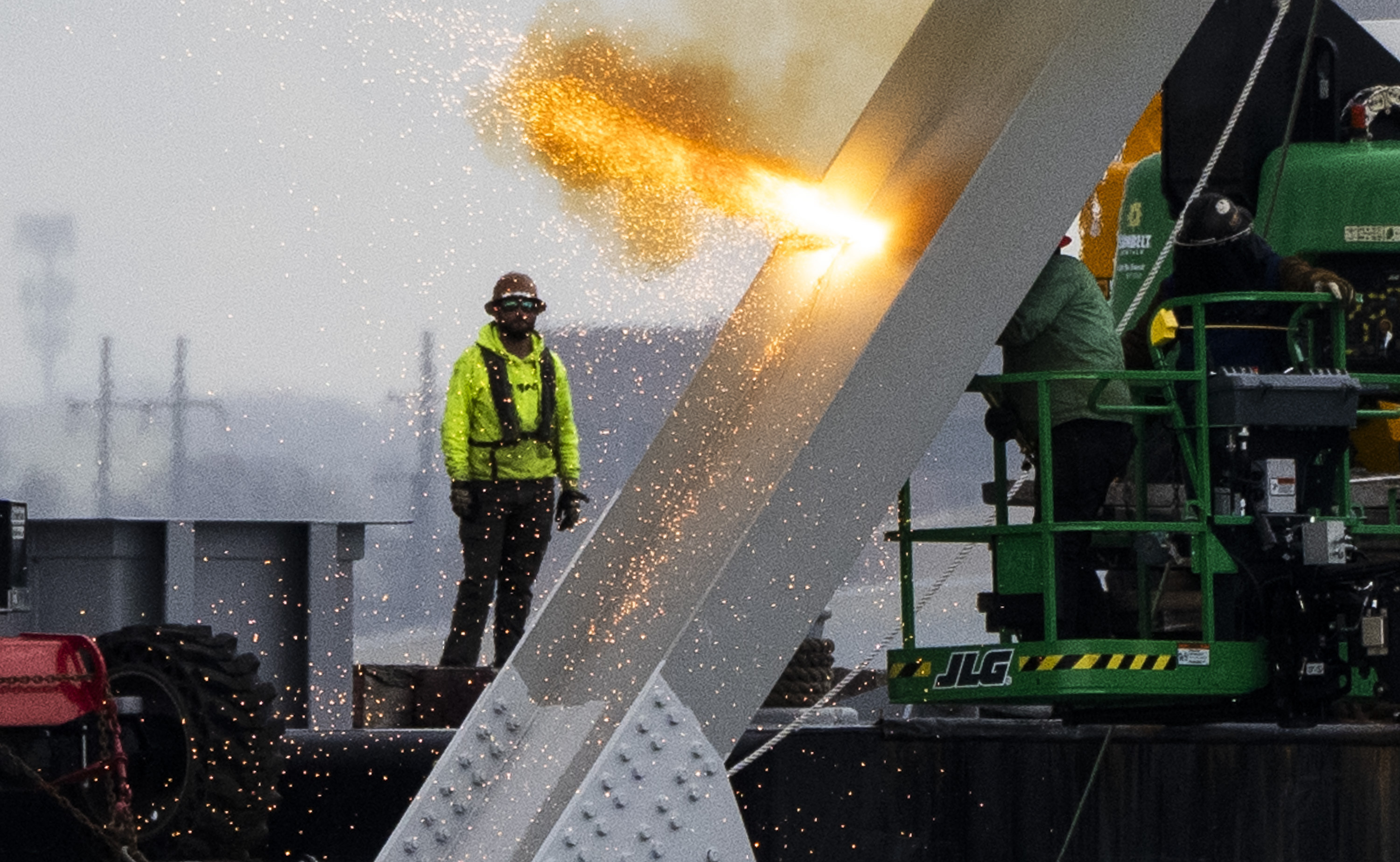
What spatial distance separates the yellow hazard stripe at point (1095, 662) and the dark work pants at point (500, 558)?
13.8ft

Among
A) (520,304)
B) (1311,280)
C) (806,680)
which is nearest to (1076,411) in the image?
(1311,280)

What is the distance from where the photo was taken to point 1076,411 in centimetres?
773

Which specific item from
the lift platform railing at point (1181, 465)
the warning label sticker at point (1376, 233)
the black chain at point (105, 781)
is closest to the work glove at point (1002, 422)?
the lift platform railing at point (1181, 465)

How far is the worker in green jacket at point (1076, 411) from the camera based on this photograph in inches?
303

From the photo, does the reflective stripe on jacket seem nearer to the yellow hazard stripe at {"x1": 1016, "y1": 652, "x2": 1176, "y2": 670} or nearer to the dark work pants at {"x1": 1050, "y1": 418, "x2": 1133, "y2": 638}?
the dark work pants at {"x1": 1050, "y1": 418, "x2": 1133, "y2": 638}

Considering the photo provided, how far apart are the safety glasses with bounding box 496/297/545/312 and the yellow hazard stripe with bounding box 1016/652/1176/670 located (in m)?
4.44

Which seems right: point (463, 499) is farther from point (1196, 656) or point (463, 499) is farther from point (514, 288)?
point (1196, 656)

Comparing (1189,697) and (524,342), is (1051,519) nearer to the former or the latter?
(1189,697)

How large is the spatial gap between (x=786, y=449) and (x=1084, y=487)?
61.2 inches

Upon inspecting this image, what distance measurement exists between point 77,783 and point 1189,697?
414 centimetres

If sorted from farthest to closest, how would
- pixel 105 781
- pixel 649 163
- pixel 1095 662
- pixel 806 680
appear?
pixel 806 680, pixel 649 163, pixel 105 781, pixel 1095 662

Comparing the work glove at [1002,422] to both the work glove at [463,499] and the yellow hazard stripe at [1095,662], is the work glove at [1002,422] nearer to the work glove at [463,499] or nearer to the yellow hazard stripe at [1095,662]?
the yellow hazard stripe at [1095,662]

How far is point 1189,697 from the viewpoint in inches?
305

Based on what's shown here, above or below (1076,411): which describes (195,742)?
below
